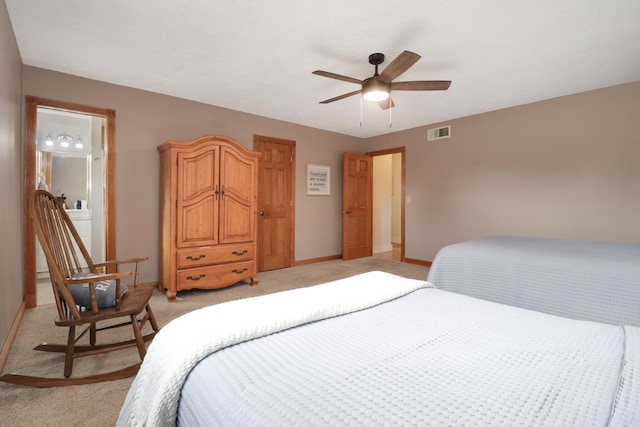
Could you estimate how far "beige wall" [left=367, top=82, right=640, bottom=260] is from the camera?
3.53m

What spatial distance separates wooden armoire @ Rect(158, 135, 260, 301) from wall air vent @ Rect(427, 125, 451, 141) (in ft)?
10.1

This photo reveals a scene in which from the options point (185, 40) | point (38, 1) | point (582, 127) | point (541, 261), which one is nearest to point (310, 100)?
point (185, 40)

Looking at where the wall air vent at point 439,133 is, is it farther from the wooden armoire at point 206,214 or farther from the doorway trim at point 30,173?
the doorway trim at point 30,173

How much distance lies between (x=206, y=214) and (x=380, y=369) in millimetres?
3166

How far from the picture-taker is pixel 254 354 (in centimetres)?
84

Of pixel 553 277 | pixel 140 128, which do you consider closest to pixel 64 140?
pixel 140 128

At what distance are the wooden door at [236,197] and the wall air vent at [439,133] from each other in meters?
3.05

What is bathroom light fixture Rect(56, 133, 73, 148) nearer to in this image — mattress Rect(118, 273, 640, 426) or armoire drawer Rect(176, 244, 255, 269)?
armoire drawer Rect(176, 244, 255, 269)

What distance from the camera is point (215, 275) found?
3.61 m

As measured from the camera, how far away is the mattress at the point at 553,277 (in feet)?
6.32

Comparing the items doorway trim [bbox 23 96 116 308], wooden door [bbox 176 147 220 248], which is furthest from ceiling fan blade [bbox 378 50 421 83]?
doorway trim [bbox 23 96 116 308]

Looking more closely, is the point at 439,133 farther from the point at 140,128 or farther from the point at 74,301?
the point at 74,301

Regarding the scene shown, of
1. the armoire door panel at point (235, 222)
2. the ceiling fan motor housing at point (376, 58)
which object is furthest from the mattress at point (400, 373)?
the armoire door panel at point (235, 222)

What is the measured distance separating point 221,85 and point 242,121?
39.1 inches
